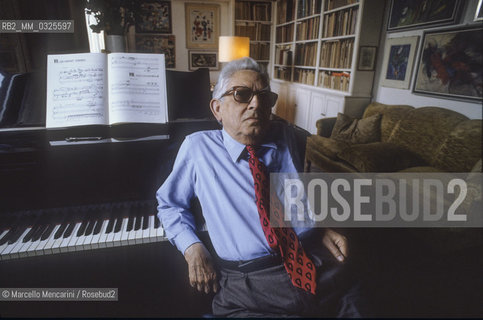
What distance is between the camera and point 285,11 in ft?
17.6

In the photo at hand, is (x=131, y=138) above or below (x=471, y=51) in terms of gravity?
below

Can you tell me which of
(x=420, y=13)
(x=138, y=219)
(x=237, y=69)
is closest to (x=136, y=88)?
(x=237, y=69)

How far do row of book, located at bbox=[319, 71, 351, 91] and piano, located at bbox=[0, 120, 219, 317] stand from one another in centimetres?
347

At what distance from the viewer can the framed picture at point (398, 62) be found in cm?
313

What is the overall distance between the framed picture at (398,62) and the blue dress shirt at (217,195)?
302 cm

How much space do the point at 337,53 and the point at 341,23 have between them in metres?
0.42

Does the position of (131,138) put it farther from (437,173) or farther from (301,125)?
(301,125)

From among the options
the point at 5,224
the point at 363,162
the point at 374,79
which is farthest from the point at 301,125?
the point at 5,224

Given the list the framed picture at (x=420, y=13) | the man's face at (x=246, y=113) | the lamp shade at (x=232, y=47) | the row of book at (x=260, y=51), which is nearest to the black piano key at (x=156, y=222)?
the man's face at (x=246, y=113)

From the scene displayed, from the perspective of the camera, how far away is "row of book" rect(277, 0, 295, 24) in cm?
518

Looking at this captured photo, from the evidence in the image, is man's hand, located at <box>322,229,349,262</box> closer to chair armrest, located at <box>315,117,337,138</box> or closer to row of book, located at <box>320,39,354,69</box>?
chair armrest, located at <box>315,117,337,138</box>

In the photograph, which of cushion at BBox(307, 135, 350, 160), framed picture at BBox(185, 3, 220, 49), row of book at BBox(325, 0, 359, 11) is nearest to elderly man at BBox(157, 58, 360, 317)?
cushion at BBox(307, 135, 350, 160)

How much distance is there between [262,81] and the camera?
1.03 meters

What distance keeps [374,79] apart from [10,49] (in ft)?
13.6
